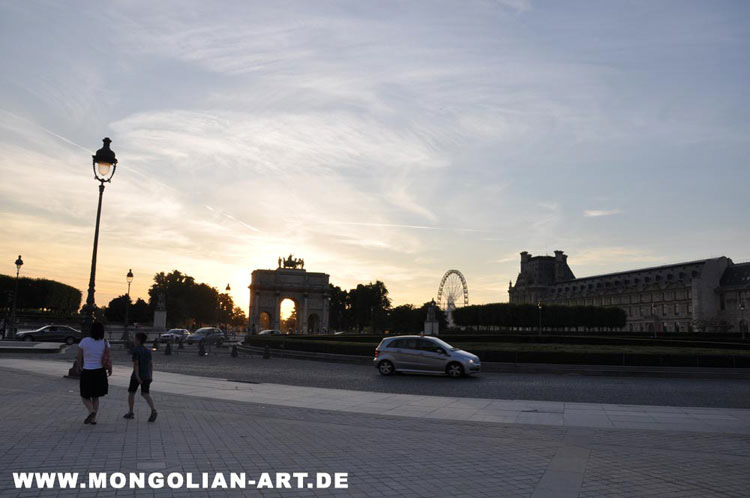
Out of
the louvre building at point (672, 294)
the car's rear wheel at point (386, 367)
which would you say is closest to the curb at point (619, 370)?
the car's rear wheel at point (386, 367)

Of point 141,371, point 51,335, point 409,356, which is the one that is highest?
point 51,335

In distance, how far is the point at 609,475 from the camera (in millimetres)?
8078

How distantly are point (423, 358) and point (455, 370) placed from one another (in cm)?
137

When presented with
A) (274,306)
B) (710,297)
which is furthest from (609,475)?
(710,297)

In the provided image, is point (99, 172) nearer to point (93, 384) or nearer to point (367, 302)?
point (93, 384)

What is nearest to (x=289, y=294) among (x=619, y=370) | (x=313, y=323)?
(x=313, y=323)

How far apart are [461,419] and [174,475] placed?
7.21m

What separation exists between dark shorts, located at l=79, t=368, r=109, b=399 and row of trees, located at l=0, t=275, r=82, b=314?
9036 cm

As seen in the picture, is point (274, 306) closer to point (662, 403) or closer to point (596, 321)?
point (596, 321)

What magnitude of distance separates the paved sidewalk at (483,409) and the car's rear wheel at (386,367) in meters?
5.76

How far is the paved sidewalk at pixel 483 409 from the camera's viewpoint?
42.2 ft

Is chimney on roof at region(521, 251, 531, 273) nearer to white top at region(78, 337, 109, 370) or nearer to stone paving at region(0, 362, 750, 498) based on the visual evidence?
stone paving at region(0, 362, 750, 498)

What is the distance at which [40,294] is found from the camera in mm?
95688

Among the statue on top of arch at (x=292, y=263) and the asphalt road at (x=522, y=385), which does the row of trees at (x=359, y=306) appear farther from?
the asphalt road at (x=522, y=385)
